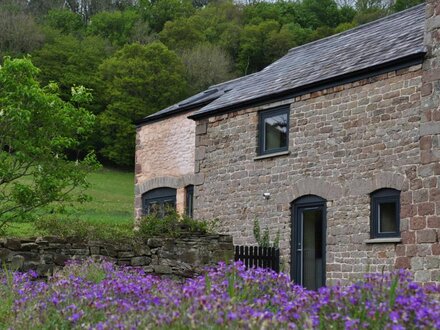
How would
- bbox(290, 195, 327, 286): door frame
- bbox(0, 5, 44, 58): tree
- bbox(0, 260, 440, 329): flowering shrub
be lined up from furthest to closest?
bbox(0, 5, 44, 58): tree
bbox(290, 195, 327, 286): door frame
bbox(0, 260, 440, 329): flowering shrub

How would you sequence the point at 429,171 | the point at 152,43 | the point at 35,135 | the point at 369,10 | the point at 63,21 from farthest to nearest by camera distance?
1. the point at 63,21
2. the point at 369,10
3. the point at 152,43
4. the point at 35,135
5. the point at 429,171

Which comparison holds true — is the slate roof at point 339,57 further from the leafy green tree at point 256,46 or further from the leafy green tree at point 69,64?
the leafy green tree at point 256,46

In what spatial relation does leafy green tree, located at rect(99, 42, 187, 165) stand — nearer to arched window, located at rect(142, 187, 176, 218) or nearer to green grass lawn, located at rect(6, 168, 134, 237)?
green grass lawn, located at rect(6, 168, 134, 237)

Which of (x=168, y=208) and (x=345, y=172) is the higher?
(x=345, y=172)

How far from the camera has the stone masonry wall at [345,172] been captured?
12.2 metres

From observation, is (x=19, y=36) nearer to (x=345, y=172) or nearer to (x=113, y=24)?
(x=113, y=24)

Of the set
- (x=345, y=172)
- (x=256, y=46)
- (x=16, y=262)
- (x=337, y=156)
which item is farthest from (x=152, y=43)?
(x=16, y=262)

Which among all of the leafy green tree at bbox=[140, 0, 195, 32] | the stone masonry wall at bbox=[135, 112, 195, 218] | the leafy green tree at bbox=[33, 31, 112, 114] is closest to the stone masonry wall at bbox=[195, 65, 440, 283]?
the stone masonry wall at bbox=[135, 112, 195, 218]

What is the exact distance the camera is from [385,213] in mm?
12961

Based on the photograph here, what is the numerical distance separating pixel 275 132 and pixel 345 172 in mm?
2557

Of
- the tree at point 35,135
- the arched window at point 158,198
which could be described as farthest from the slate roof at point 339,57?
the tree at point 35,135

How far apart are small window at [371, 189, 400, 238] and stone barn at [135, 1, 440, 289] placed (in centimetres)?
2

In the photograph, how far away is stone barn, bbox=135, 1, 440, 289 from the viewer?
1223 centimetres

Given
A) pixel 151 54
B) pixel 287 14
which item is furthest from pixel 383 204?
pixel 287 14
